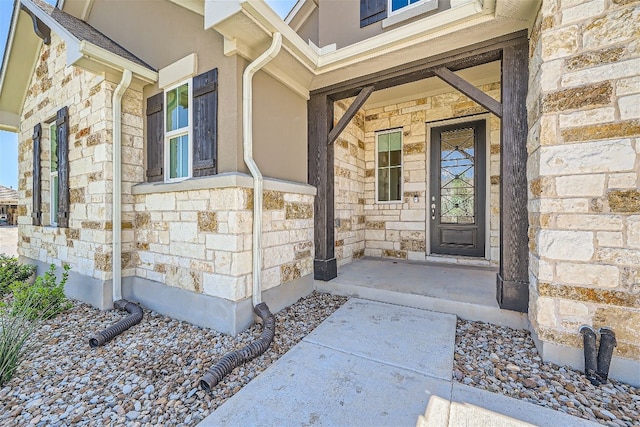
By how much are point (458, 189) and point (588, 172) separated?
103 inches

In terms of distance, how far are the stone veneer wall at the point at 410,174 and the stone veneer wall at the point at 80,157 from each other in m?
3.70

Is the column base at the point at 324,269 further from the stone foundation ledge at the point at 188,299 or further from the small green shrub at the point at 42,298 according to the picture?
the small green shrub at the point at 42,298

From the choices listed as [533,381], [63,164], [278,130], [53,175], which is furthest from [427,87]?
[53,175]

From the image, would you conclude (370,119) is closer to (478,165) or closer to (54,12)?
(478,165)

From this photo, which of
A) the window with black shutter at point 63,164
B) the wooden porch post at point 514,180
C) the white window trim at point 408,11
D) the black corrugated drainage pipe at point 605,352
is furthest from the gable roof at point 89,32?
the black corrugated drainage pipe at point 605,352

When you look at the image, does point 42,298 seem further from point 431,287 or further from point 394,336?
point 431,287

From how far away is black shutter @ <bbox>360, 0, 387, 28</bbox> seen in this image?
338cm

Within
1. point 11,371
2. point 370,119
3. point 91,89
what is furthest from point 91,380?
point 370,119

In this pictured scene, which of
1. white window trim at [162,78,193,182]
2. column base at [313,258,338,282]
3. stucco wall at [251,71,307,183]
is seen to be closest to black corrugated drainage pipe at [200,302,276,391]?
column base at [313,258,338,282]

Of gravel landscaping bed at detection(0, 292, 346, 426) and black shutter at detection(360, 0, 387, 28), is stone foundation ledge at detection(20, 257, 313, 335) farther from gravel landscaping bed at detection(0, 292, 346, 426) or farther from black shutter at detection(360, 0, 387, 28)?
black shutter at detection(360, 0, 387, 28)

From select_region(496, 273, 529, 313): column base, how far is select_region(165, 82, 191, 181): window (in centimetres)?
347

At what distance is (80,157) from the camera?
12.0ft

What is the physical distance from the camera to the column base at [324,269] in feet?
11.8

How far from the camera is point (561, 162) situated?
193 centimetres
